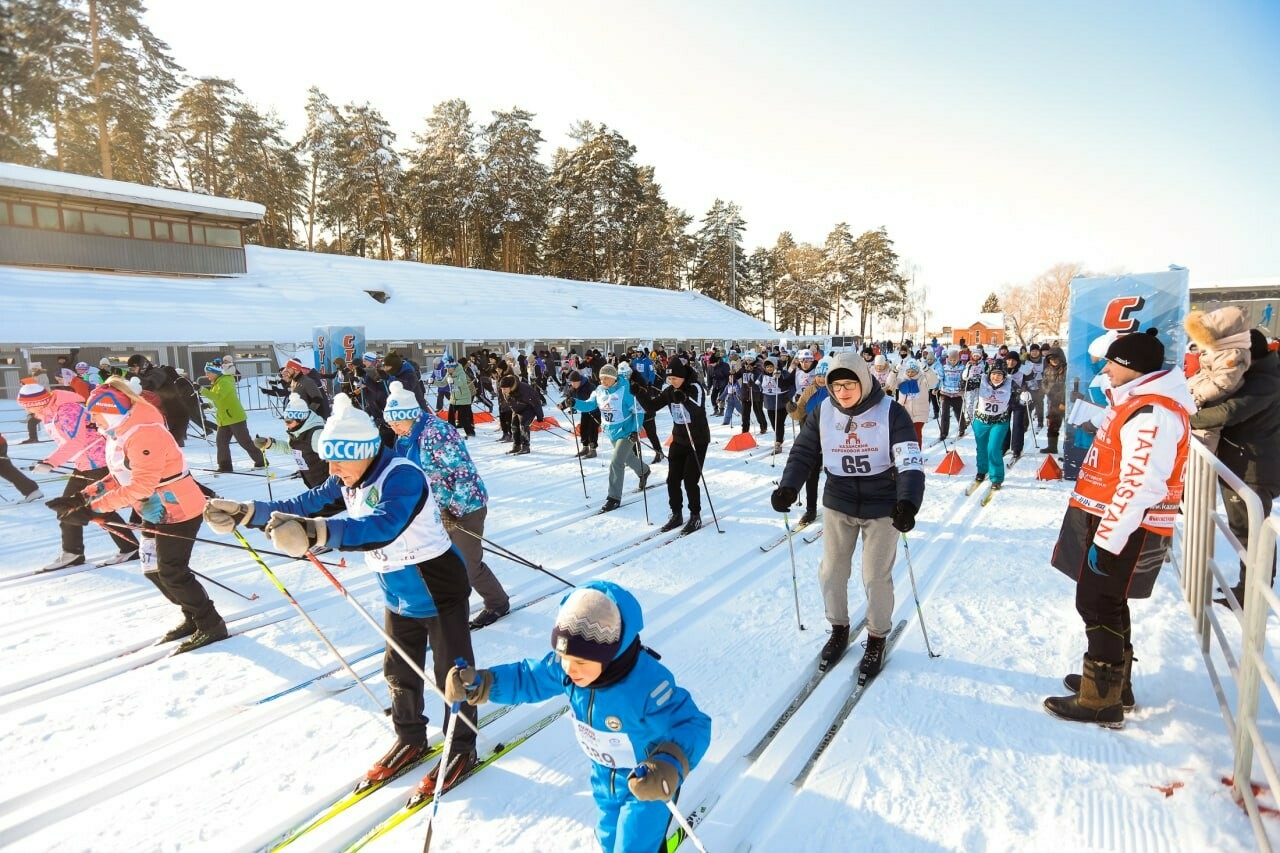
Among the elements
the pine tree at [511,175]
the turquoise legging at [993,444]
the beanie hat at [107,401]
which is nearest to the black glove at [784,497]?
the beanie hat at [107,401]

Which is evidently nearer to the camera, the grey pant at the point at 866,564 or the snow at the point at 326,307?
the grey pant at the point at 866,564

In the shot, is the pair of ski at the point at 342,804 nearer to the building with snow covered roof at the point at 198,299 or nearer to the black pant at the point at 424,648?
the black pant at the point at 424,648

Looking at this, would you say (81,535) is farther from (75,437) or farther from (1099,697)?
(1099,697)

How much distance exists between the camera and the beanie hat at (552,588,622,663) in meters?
1.79

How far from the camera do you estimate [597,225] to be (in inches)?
1838

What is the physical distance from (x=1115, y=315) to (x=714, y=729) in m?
7.58

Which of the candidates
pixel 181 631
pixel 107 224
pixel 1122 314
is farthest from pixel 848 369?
pixel 107 224

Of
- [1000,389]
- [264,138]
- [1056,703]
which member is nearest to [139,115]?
[264,138]

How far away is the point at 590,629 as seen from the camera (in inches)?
70.5

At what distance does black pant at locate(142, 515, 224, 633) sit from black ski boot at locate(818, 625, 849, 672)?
4.34m

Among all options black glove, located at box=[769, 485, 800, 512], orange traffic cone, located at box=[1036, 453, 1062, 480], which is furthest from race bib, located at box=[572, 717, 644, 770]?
orange traffic cone, located at box=[1036, 453, 1062, 480]

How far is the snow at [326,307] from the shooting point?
59.6ft

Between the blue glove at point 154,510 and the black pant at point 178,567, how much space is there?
37mm

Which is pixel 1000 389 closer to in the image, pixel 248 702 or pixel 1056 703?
pixel 1056 703
